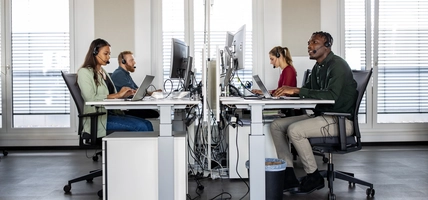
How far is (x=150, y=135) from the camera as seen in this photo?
280 cm

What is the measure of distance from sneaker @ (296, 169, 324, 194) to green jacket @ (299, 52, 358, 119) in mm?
514

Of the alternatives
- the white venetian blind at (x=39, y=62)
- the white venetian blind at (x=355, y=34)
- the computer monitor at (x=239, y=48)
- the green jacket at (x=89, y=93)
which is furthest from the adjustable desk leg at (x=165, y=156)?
the white venetian blind at (x=355, y=34)

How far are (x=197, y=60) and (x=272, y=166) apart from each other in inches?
116

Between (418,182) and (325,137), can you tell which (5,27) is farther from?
(418,182)

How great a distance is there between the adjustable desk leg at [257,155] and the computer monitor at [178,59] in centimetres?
133

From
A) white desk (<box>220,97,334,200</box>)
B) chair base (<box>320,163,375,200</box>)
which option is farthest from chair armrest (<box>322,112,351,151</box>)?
white desk (<box>220,97,334,200</box>)

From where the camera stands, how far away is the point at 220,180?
3865mm

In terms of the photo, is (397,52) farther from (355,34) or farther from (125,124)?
(125,124)

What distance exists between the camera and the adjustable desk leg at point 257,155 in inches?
104

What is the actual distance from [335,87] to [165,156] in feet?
4.39

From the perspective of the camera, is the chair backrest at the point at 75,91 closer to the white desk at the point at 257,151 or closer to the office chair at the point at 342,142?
the white desk at the point at 257,151

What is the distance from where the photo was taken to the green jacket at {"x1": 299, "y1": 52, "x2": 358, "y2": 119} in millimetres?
2984

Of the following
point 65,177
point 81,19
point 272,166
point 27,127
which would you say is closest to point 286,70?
point 272,166

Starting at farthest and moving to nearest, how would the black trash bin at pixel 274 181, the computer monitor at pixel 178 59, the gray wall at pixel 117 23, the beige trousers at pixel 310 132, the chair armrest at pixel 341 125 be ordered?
1. the gray wall at pixel 117 23
2. the computer monitor at pixel 178 59
3. the beige trousers at pixel 310 132
4. the chair armrest at pixel 341 125
5. the black trash bin at pixel 274 181
